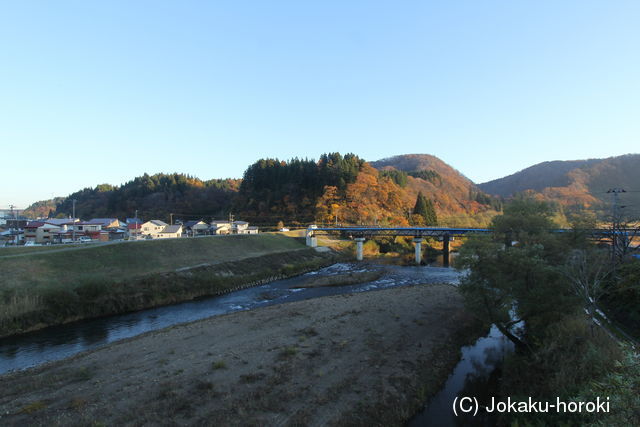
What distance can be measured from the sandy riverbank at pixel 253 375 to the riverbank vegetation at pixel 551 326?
3401mm

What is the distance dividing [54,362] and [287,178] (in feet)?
283

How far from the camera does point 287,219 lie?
88.2 meters

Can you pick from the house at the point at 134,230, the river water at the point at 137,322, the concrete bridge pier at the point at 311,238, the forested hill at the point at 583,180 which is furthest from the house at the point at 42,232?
the forested hill at the point at 583,180

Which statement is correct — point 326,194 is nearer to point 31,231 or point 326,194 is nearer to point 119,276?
point 119,276

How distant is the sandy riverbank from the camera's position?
1102cm

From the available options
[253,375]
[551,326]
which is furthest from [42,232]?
[551,326]

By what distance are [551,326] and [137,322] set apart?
2583 cm

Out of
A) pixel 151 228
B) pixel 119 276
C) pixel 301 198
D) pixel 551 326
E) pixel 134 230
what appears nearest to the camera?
pixel 551 326

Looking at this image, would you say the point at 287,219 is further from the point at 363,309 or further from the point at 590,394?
the point at 590,394

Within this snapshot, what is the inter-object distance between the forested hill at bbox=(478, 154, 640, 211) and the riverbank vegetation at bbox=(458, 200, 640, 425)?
168 ft

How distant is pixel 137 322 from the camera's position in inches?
912

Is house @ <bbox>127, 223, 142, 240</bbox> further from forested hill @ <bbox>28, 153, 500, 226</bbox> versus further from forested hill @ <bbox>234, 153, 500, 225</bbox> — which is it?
forested hill @ <bbox>234, 153, 500, 225</bbox>

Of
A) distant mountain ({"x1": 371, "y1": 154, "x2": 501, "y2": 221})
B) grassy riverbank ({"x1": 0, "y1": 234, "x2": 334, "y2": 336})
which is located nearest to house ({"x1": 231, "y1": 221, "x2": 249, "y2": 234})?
grassy riverbank ({"x1": 0, "y1": 234, "x2": 334, "y2": 336})

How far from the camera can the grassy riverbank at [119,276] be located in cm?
2236
